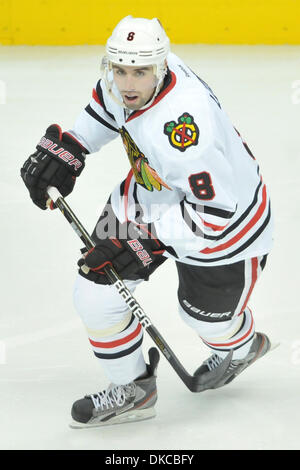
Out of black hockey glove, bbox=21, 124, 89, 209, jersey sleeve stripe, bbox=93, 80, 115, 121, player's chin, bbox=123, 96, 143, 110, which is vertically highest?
player's chin, bbox=123, 96, 143, 110

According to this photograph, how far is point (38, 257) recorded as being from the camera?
10.8 feet

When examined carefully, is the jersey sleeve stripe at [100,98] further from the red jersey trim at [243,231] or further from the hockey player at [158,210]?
the red jersey trim at [243,231]

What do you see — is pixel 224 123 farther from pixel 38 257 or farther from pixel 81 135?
pixel 38 257

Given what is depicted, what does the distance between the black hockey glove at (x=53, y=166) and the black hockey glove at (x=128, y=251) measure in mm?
372

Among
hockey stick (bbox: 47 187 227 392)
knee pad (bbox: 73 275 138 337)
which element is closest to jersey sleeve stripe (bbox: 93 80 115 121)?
hockey stick (bbox: 47 187 227 392)

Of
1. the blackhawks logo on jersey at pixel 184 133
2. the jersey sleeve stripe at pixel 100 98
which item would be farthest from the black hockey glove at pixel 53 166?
the blackhawks logo on jersey at pixel 184 133

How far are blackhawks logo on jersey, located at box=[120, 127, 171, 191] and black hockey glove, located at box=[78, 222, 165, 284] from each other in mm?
134

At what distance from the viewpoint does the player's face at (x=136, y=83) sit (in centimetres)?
205

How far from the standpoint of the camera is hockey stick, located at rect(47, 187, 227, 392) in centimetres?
221

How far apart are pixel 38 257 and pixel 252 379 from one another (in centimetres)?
103

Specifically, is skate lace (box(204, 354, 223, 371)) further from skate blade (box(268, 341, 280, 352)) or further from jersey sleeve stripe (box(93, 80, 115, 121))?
jersey sleeve stripe (box(93, 80, 115, 121))

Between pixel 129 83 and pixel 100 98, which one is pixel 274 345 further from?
pixel 129 83

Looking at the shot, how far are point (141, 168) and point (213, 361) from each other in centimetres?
69
